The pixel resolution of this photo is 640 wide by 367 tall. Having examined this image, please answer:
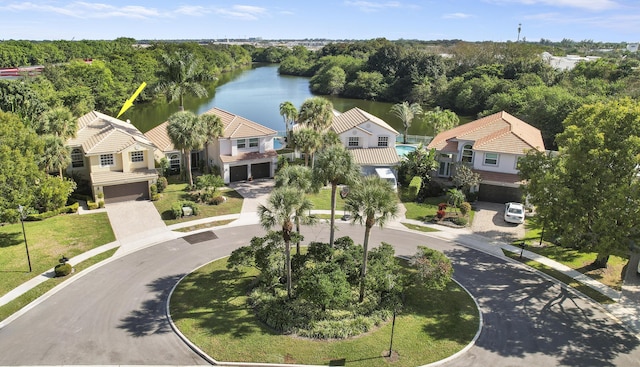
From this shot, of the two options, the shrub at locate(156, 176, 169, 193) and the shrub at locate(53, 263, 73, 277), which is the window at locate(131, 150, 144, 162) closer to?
the shrub at locate(156, 176, 169, 193)

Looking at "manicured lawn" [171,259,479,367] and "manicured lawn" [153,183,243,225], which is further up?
"manicured lawn" [153,183,243,225]

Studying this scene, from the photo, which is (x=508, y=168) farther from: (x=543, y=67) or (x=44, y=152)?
(x=543, y=67)

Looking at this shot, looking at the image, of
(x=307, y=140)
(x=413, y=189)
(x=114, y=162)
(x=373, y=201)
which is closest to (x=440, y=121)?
(x=413, y=189)

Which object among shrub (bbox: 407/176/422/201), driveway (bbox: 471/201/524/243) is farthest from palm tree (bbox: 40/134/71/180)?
driveway (bbox: 471/201/524/243)

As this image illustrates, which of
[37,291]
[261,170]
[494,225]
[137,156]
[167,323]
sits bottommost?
[167,323]

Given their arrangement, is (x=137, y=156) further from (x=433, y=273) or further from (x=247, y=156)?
(x=433, y=273)

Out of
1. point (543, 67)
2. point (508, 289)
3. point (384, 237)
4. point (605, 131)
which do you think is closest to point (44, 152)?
point (384, 237)
